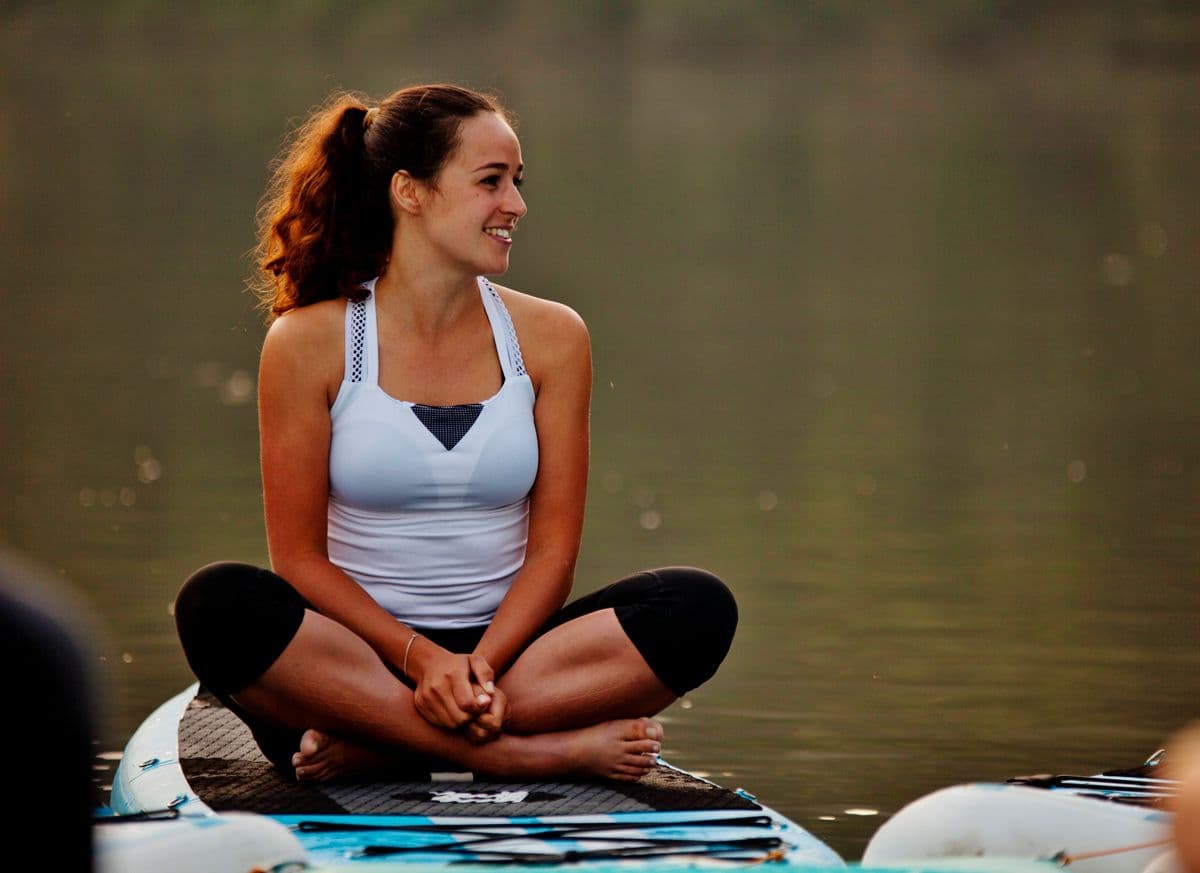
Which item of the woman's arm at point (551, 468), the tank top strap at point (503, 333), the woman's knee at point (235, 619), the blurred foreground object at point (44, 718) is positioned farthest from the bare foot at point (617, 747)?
the blurred foreground object at point (44, 718)

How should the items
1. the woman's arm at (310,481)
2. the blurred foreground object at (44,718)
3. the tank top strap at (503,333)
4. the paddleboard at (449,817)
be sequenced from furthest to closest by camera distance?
1. the tank top strap at (503,333)
2. the woman's arm at (310,481)
3. the paddleboard at (449,817)
4. the blurred foreground object at (44,718)

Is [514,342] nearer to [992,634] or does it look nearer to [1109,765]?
[1109,765]

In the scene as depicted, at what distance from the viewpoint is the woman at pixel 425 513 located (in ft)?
14.5

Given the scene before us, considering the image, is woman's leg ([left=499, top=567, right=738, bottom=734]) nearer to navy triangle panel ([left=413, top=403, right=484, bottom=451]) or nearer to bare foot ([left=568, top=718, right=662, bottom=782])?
bare foot ([left=568, top=718, right=662, bottom=782])

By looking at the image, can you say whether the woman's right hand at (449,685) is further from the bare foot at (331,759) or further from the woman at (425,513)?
the bare foot at (331,759)

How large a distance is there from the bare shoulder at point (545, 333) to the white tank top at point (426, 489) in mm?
57

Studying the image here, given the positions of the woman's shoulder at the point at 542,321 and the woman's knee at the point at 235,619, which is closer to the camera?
the woman's knee at the point at 235,619

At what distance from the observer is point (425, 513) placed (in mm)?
4617

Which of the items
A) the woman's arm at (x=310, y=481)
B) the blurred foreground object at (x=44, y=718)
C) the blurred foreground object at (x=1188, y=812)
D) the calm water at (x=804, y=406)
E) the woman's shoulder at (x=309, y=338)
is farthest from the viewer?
the calm water at (x=804, y=406)

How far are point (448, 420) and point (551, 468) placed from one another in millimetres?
228

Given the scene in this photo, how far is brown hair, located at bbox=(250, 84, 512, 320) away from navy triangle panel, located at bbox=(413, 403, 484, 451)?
0.28 metres

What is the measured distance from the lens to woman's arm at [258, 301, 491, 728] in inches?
177

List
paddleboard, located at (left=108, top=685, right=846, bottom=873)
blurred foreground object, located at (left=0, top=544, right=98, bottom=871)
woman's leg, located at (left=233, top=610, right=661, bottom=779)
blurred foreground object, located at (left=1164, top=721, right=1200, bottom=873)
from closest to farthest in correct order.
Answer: blurred foreground object, located at (left=0, top=544, right=98, bottom=871), blurred foreground object, located at (left=1164, top=721, right=1200, bottom=873), paddleboard, located at (left=108, top=685, right=846, bottom=873), woman's leg, located at (left=233, top=610, right=661, bottom=779)

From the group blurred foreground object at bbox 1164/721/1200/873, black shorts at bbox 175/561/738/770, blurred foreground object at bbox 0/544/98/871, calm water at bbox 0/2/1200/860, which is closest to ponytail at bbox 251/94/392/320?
black shorts at bbox 175/561/738/770
